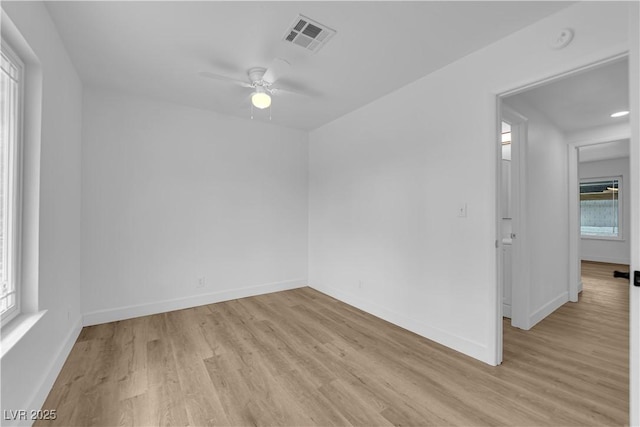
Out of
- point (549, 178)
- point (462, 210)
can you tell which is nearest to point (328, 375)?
point (462, 210)

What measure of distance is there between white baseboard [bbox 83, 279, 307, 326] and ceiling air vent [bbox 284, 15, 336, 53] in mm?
3227

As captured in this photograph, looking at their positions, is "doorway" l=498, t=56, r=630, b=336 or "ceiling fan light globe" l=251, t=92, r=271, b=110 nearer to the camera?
"ceiling fan light globe" l=251, t=92, r=271, b=110

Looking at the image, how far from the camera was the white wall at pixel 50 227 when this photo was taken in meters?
1.60

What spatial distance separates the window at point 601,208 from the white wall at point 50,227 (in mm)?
10204

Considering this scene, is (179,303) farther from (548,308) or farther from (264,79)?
(548,308)

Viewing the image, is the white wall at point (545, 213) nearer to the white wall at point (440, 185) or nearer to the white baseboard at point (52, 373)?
the white wall at point (440, 185)

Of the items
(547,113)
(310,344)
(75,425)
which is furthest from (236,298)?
(547,113)

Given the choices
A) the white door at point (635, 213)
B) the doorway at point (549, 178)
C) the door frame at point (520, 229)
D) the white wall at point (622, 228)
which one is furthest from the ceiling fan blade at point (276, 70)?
the white wall at point (622, 228)

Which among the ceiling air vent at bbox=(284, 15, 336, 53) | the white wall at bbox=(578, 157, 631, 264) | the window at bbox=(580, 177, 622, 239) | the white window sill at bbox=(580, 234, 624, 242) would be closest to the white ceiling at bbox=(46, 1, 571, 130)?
the ceiling air vent at bbox=(284, 15, 336, 53)

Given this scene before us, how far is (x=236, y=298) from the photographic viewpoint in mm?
4012

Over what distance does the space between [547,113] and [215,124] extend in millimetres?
4288

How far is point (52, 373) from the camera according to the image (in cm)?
203

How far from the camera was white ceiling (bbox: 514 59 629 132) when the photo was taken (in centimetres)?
264

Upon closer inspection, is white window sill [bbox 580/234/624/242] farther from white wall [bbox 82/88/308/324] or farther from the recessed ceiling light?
white wall [bbox 82/88/308/324]
